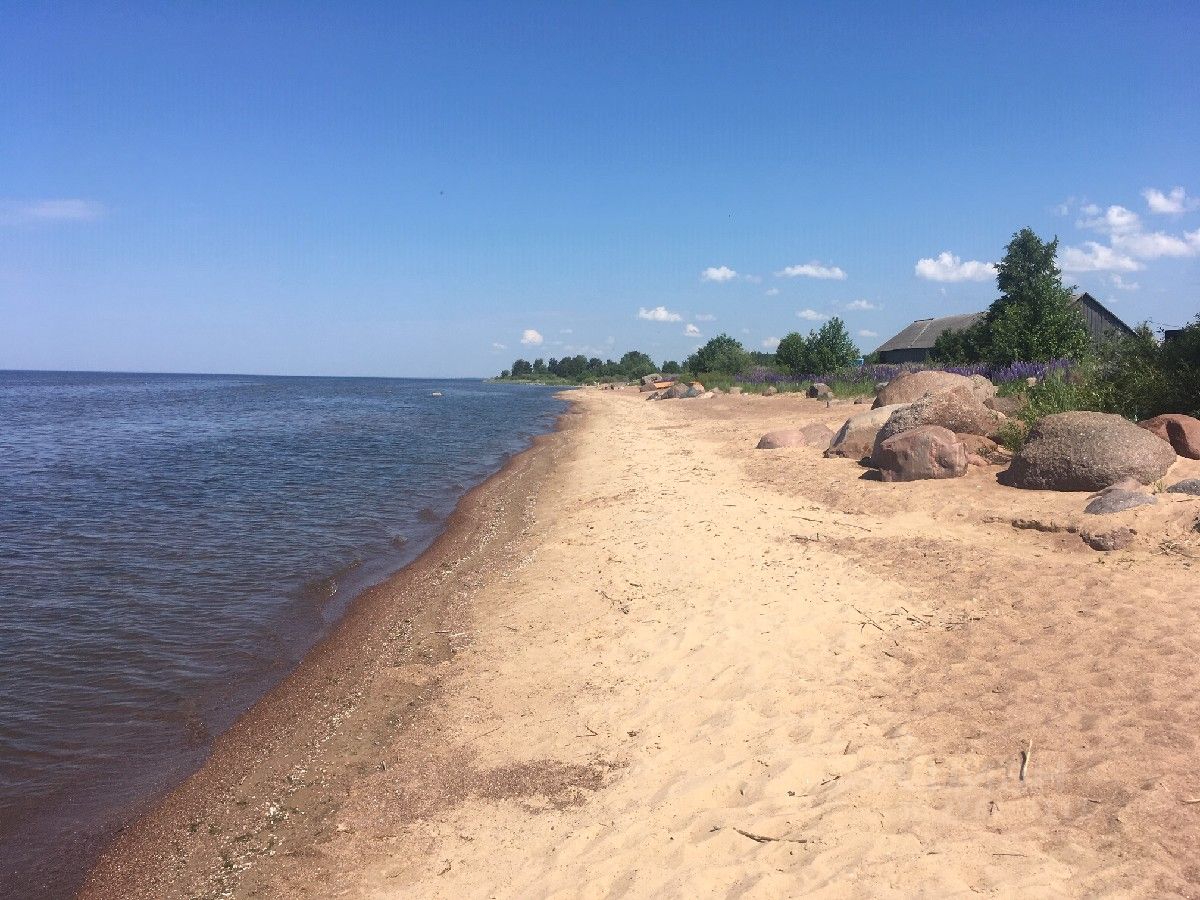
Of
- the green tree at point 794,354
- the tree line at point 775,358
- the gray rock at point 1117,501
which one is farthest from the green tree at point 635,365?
the gray rock at point 1117,501

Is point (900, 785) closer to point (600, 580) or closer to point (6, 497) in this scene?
point (600, 580)

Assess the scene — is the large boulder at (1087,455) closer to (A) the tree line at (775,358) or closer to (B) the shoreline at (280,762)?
(B) the shoreline at (280,762)

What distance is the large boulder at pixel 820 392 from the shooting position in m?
31.1

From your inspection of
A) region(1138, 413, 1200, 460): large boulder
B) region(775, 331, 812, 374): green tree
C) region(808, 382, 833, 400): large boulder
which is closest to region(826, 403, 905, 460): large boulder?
region(1138, 413, 1200, 460): large boulder

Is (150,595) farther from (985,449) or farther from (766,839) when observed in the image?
(985,449)

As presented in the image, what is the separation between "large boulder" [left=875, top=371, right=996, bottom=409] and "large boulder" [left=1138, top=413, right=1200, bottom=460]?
414cm

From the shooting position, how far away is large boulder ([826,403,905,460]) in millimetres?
14156

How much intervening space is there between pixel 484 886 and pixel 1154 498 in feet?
27.1

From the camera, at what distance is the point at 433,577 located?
417 inches

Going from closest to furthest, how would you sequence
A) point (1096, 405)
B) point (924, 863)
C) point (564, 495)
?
point (924, 863) → point (1096, 405) → point (564, 495)

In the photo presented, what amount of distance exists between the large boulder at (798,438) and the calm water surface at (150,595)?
759 centimetres

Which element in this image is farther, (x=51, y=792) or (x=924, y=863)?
(x=51, y=792)

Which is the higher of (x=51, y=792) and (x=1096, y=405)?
(x=1096, y=405)

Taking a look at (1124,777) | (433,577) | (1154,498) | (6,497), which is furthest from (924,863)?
(6,497)
